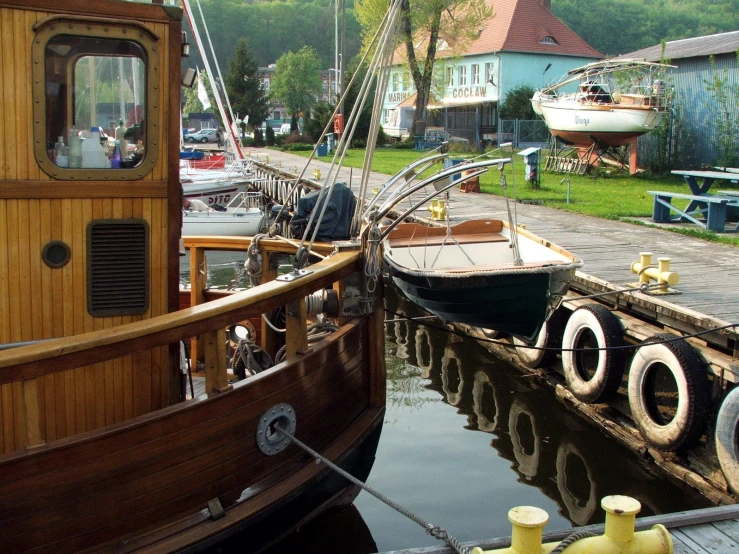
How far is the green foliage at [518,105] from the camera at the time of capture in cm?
4238

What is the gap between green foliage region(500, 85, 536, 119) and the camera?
42.4 meters

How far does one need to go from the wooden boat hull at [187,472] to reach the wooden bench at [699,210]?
30.2 feet

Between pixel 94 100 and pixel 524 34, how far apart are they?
156 feet

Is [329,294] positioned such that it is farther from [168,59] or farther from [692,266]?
[692,266]

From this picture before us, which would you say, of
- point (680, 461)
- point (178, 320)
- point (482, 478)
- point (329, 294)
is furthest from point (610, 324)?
point (178, 320)

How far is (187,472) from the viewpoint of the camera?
4.27m

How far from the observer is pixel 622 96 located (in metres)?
24.6

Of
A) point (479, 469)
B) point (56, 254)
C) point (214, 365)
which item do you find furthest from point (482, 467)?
point (56, 254)

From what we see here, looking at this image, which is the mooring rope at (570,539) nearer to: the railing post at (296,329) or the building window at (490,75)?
the railing post at (296,329)

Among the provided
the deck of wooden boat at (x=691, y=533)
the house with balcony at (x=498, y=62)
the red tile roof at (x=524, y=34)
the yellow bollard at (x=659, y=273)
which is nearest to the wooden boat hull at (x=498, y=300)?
the yellow bollard at (x=659, y=273)

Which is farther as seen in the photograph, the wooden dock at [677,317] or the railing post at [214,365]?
the wooden dock at [677,317]

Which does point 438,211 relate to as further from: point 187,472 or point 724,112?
point 724,112

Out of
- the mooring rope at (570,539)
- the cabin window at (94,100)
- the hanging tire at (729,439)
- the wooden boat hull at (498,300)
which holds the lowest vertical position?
the hanging tire at (729,439)

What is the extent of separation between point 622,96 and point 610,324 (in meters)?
18.4
